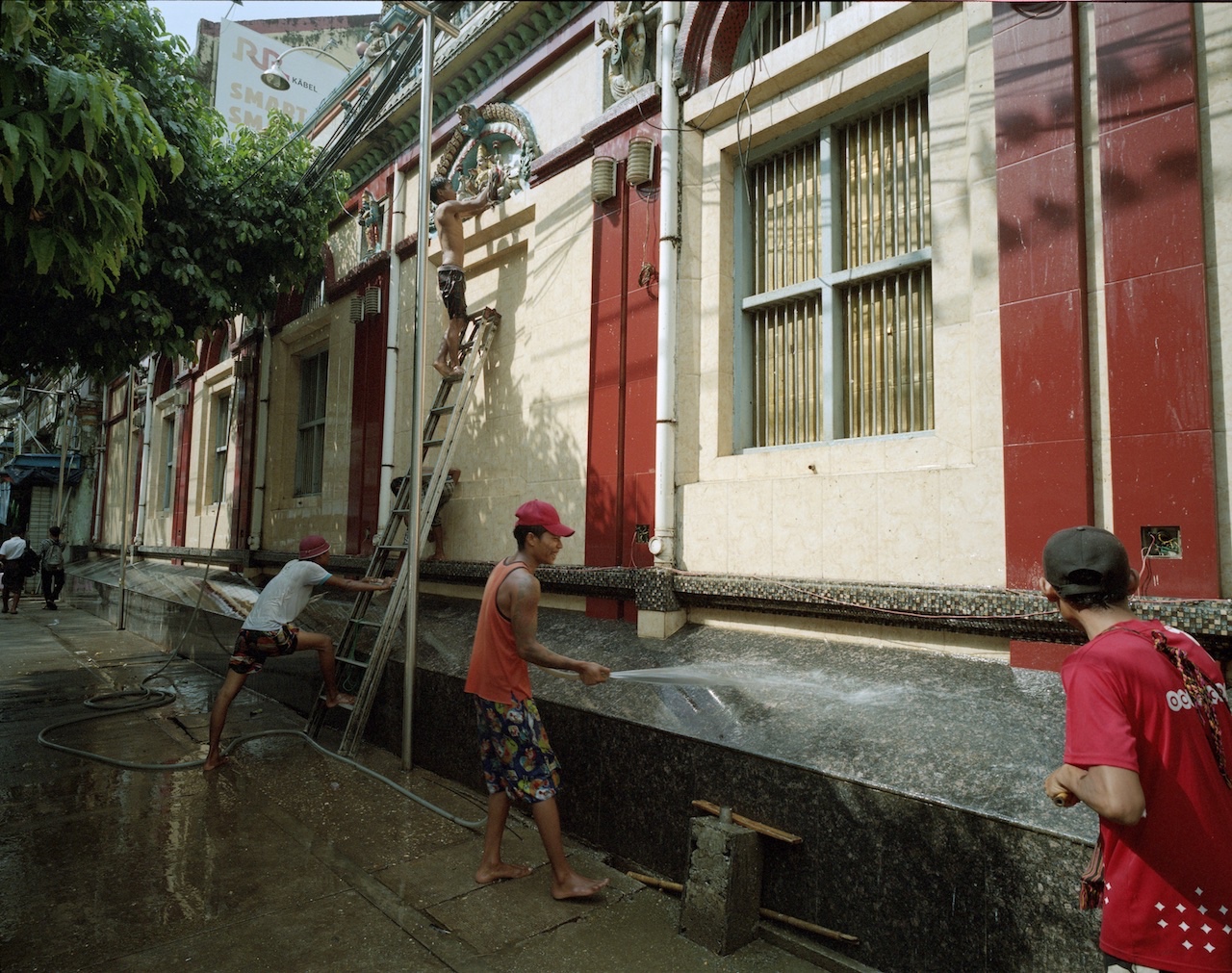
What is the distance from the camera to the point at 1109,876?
1891 millimetres

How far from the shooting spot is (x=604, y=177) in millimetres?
6215

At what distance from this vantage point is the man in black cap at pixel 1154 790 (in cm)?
176

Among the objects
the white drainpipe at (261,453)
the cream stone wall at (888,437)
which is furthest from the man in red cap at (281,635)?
the white drainpipe at (261,453)

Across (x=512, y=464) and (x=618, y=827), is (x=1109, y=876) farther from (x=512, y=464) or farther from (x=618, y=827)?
(x=512, y=464)

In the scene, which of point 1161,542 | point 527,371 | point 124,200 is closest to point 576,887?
point 1161,542

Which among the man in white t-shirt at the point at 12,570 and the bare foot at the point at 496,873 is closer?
the bare foot at the point at 496,873

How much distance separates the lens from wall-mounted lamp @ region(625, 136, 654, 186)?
19.2ft

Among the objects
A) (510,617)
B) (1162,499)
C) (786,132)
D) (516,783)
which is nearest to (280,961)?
(516,783)

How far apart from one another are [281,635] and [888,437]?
481 cm

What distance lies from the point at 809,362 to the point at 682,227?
54.7 inches

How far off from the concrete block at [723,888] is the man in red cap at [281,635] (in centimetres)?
368

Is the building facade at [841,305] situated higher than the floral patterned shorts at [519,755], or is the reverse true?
the building facade at [841,305]

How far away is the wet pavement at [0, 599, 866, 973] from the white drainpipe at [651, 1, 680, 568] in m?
2.08

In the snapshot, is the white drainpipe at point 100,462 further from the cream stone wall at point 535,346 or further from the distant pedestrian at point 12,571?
the cream stone wall at point 535,346
